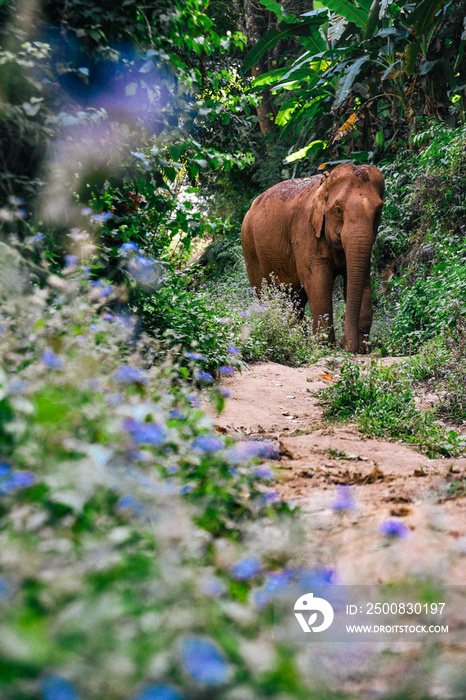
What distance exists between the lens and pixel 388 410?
423 centimetres

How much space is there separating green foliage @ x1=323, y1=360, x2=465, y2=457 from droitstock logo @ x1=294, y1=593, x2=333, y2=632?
234 centimetres

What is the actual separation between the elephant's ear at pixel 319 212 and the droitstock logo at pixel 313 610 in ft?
23.1

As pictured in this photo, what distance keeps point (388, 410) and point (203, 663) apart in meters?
3.72

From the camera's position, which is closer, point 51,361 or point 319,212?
point 51,361

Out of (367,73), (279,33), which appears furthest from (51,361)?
(367,73)

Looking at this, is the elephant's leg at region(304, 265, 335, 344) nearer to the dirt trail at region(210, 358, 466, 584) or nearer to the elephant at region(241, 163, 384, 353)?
the elephant at region(241, 163, 384, 353)

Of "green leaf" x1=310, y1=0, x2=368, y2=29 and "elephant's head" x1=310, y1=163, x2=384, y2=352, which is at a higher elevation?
"green leaf" x1=310, y1=0, x2=368, y2=29

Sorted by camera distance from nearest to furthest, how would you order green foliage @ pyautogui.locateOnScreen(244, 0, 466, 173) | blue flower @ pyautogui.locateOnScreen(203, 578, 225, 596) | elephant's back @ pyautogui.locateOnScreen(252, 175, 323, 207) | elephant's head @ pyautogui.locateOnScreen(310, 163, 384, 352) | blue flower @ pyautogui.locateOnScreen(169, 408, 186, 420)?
blue flower @ pyautogui.locateOnScreen(203, 578, 225, 596)
blue flower @ pyautogui.locateOnScreen(169, 408, 186, 420)
elephant's head @ pyautogui.locateOnScreen(310, 163, 384, 352)
elephant's back @ pyautogui.locateOnScreen(252, 175, 323, 207)
green foliage @ pyautogui.locateOnScreen(244, 0, 466, 173)

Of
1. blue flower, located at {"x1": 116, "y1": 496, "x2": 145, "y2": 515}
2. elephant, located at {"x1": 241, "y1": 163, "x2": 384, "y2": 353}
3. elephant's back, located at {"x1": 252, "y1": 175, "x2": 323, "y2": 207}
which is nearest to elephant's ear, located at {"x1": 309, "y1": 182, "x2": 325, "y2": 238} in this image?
elephant, located at {"x1": 241, "y1": 163, "x2": 384, "y2": 353}

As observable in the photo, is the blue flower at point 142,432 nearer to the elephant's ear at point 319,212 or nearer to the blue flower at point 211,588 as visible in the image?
the blue flower at point 211,588

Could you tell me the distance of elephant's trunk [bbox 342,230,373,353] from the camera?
283 inches

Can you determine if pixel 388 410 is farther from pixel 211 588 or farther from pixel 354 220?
pixel 354 220

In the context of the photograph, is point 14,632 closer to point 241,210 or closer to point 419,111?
point 419,111

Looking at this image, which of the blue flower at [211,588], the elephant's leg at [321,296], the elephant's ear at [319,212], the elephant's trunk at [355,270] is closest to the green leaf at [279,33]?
the elephant's ear at [319,212]
